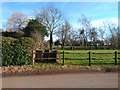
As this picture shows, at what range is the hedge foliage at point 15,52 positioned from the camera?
16.0 metres

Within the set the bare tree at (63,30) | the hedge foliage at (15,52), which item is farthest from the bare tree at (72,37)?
the hedge foliage at (15,52)

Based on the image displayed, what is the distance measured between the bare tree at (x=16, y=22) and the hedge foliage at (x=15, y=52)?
120 ft

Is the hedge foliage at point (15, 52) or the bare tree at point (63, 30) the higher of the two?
the bare tree at point (63, 30)

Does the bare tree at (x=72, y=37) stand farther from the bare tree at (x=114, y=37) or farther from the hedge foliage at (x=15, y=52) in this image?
the hedge foliage at (x=15, y=52)

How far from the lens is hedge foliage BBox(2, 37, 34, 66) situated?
1595cm

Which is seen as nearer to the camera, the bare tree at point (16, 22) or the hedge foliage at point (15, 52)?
the hedge foliage at point (15, 52)

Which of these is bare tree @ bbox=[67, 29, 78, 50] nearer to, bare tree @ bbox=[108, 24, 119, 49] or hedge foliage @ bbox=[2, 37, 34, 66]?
bare tree @ bbox=[108, 24, 119, 49]

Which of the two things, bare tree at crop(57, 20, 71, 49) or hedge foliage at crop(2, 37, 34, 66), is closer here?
hedge foliage at crop(2, 37, 34, 66)

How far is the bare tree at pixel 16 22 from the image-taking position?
5361cm

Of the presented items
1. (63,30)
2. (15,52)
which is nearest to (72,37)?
(63,30)

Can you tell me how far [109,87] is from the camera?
30.3 feet

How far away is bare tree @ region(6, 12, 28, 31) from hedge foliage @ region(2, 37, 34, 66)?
36.6 m

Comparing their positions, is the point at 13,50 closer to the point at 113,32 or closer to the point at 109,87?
the point at 109,87

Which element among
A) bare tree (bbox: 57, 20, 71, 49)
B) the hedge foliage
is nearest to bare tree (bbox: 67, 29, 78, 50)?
bare tree (bbox: 57, 20, 71, 49)
